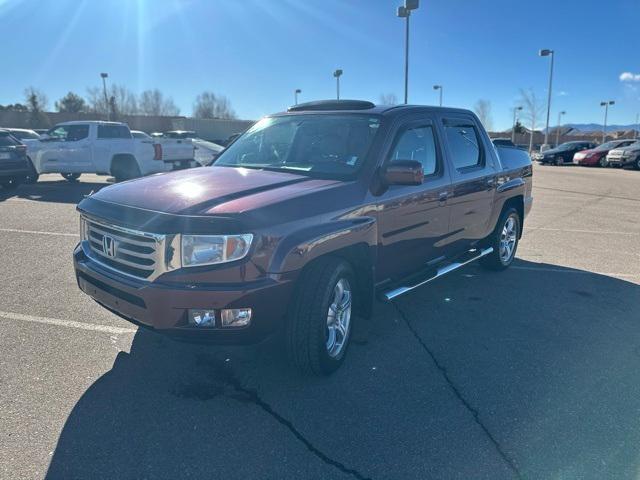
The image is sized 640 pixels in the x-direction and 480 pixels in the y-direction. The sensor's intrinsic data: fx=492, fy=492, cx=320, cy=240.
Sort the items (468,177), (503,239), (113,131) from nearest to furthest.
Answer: (468,177)
(503,239)
(113,131)

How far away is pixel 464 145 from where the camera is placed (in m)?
5.23

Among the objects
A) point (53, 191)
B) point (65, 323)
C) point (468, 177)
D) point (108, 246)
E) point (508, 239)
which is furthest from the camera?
point (53, 191)

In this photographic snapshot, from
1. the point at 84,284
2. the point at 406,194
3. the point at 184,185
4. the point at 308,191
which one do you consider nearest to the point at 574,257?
the point at 406,194

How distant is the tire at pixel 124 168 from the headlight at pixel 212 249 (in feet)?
39.5

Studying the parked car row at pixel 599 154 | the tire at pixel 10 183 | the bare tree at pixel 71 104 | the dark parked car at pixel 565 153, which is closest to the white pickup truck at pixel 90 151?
the tire at pixel 10 183

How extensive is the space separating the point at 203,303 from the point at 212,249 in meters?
0.32

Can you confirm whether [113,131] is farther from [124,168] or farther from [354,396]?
[354,396]

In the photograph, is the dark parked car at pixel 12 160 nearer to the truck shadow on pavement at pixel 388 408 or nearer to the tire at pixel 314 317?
the truck shadow on pavement at pixel 388 408

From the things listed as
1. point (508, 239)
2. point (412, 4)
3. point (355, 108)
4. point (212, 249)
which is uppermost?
point (412, 4)

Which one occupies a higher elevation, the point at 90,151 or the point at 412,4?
the point at 412,4

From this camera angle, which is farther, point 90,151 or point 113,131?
point 113,131

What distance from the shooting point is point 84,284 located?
3.49 m

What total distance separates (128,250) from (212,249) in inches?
25.0

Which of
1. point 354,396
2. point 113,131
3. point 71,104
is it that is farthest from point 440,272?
point 71,104
